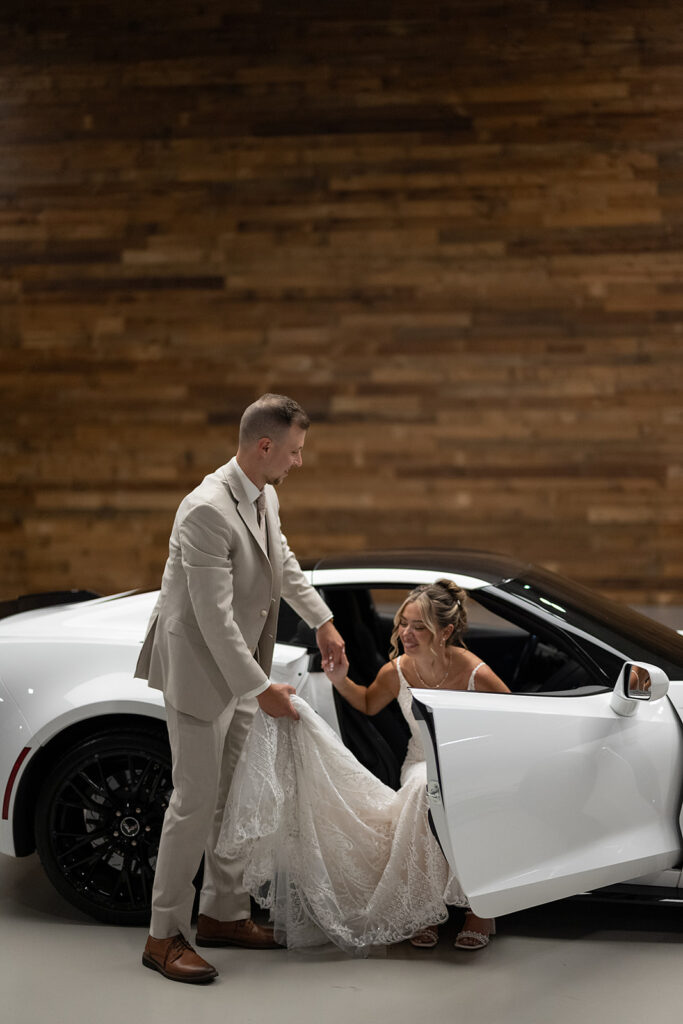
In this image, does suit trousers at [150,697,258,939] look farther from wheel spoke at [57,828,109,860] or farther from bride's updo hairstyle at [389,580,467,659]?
bride's updo hairstyle at [389,580,467,659]

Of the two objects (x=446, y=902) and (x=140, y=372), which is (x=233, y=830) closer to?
(x=446, y=902)

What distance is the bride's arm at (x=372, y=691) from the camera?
3441mm

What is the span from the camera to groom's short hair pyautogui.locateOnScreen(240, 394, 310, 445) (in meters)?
3.12

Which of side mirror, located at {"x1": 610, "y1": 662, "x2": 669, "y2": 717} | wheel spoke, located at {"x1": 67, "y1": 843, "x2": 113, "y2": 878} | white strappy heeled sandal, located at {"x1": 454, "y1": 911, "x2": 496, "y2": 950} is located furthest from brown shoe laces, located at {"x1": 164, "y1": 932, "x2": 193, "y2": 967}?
side mirror, located at {"x1": 610, "y1": 662, "x2": 669, "y2": 717}

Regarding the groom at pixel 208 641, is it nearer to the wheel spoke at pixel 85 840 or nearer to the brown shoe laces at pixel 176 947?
the brown shoe laces at pixel 176 947

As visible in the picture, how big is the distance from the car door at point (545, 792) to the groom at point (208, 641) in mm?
567

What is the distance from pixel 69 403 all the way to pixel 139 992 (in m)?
6.71

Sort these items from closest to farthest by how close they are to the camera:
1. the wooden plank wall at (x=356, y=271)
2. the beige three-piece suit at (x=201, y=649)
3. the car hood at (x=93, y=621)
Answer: the beige three-piece suit at (x=201, y=649)
the car hood at (x=93, y=621)
the wooden plank wall at (x=356, y=271)

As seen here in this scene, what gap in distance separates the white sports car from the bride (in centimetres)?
18

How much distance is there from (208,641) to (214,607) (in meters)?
0.10

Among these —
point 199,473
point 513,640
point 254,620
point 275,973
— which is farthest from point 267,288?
point 275,973

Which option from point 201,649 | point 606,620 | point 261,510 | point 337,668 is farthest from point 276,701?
point 606,620

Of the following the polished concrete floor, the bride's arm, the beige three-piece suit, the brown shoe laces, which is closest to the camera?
the polished concrete floor

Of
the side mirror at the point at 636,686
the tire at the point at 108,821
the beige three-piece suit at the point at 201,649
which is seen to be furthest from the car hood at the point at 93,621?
the side mirror at the point at 636,686
